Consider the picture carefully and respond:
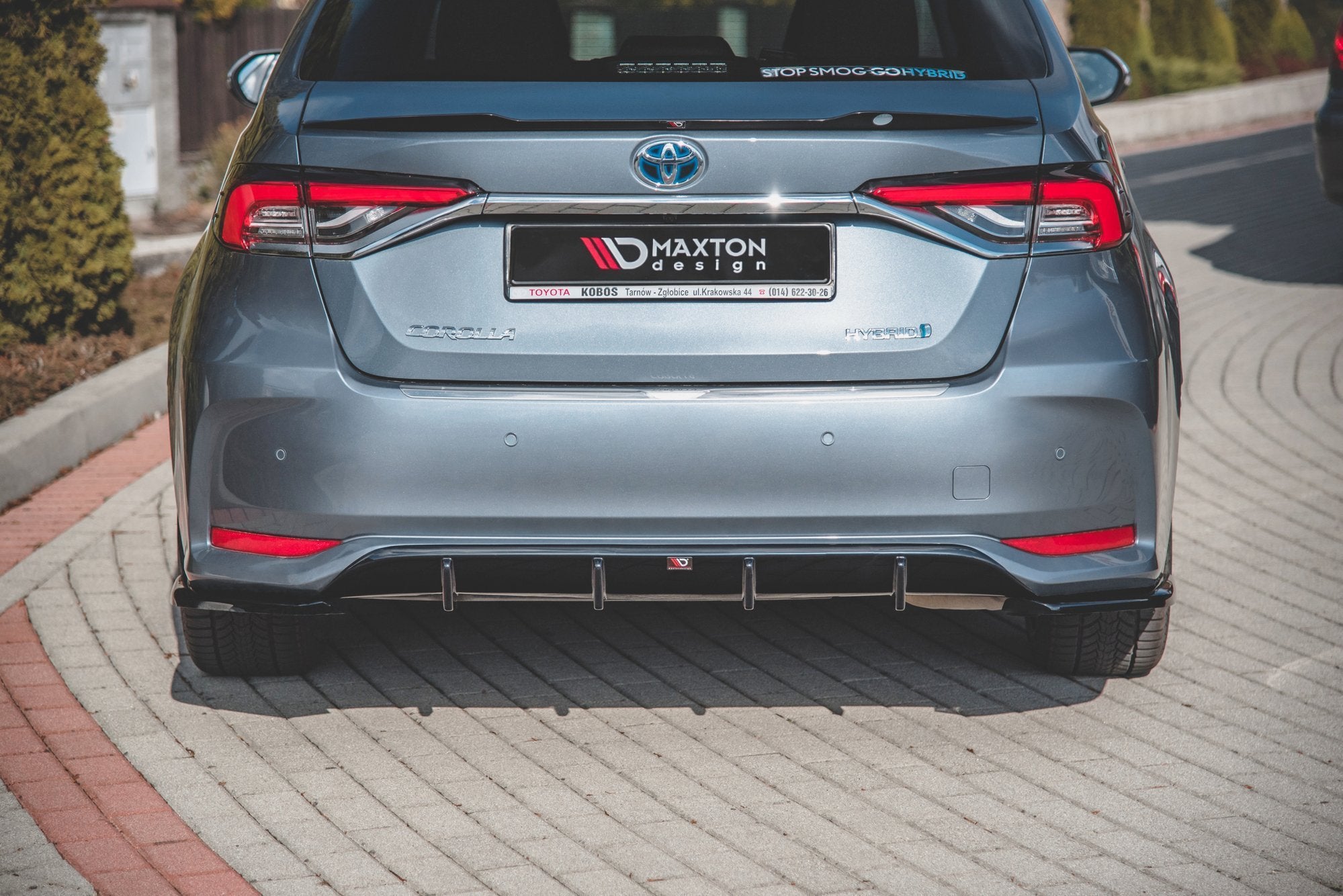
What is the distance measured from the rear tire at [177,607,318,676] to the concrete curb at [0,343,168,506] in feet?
4.90

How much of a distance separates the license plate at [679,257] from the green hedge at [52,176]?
15.7 feet

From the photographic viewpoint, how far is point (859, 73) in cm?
346

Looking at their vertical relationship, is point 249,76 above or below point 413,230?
above

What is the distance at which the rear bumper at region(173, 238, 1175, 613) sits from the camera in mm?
3260

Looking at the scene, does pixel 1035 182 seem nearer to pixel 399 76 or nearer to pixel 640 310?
pixel 640 310

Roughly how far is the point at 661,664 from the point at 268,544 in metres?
1.25

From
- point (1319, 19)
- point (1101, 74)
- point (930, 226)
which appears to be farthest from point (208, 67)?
point (1319, 19)

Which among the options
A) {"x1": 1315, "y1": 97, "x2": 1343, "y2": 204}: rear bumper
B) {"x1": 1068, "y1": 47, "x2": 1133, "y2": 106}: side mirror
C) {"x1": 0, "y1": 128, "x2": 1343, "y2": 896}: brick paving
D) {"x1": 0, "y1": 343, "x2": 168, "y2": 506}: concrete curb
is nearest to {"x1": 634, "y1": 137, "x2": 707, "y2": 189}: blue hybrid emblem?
{"x1": 0, "y1": 128, "x2": 1343, "y2": 896}: brick paving

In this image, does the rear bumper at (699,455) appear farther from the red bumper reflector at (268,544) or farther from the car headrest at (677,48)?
the car headrest at (677,48)

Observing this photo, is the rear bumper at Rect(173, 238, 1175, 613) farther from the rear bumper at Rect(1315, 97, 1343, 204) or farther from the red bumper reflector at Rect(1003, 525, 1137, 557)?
the rear bumper at Rect(1315, 97, 1343, 204)

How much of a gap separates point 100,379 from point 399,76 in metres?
3.97

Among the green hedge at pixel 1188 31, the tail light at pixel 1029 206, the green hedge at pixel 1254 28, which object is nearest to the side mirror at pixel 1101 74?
the tail light at pixel 1029 206

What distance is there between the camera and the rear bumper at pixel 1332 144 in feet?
31.1

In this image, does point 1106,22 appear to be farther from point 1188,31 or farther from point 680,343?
point 680,343
